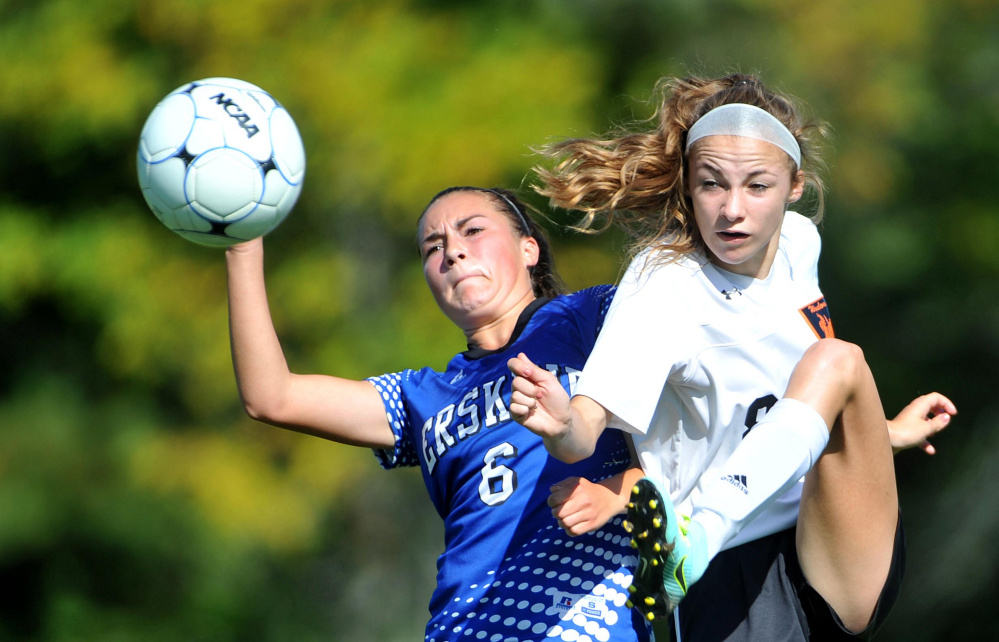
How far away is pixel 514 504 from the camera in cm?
311

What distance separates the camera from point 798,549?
3.00m

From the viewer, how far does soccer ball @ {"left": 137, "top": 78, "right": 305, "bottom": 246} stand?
2.98 metres

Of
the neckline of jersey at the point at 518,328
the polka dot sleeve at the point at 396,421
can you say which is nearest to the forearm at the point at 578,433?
the neckline of jersey at the point at 518,328

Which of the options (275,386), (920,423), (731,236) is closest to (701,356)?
(731,236)

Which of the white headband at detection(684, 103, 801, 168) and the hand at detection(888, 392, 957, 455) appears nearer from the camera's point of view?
the white headband at detection(684, 103, 801, 168)

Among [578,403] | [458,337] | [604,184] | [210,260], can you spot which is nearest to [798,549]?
[578,403]

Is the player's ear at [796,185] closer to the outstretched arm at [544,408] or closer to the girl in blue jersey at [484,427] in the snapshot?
the girl in blue jersey at [484,427]

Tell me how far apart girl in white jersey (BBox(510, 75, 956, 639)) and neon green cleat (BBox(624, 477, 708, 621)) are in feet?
0.51

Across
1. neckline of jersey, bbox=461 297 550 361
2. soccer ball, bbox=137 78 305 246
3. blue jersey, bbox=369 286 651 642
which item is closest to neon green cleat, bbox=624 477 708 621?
blue jersey, bbox=369 286 651 642

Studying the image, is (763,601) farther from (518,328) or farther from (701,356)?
(518,328)

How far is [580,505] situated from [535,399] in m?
0.40

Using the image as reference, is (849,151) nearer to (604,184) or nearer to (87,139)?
(604,184)

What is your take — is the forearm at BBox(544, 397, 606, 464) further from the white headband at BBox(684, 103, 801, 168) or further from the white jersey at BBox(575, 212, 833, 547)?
the white headband at BBox(684, 103, 801, 168)

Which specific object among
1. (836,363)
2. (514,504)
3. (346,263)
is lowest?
(514,504)
